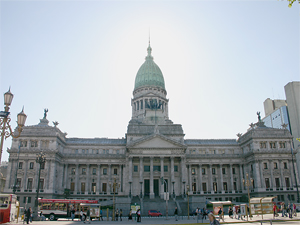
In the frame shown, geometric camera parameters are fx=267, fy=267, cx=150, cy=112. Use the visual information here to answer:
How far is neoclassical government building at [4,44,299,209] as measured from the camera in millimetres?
68000

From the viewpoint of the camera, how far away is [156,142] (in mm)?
71875

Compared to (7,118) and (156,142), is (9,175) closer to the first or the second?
(156,142)

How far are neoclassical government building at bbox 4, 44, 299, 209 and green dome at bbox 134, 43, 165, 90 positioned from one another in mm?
19337

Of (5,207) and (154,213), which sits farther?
(154,213)

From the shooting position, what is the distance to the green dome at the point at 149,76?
101 metres

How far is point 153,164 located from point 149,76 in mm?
39557

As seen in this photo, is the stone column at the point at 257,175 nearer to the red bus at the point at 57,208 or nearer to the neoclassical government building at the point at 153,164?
the neoclassical government building at the point at 153,164

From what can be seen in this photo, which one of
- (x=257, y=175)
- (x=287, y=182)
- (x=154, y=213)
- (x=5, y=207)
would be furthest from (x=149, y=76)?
(x=5, y=207)

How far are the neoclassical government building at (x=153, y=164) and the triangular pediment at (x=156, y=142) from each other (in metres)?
0.13

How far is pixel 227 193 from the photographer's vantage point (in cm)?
7650

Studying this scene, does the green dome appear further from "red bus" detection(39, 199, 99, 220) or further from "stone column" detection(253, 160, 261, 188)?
Answer: "red bus" detection(39, 199, 99, 220)

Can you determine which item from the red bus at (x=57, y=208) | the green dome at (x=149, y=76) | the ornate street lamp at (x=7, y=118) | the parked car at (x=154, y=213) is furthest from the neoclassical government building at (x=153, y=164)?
the ornate street lamp at (x=7, y=118)

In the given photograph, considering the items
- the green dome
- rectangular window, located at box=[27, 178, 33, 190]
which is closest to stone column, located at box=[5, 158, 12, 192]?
rectangular window, located at box=[27, 178, 33, 190]

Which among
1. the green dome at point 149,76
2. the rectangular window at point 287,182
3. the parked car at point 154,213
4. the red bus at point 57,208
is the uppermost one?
the green dome at point 149,76
